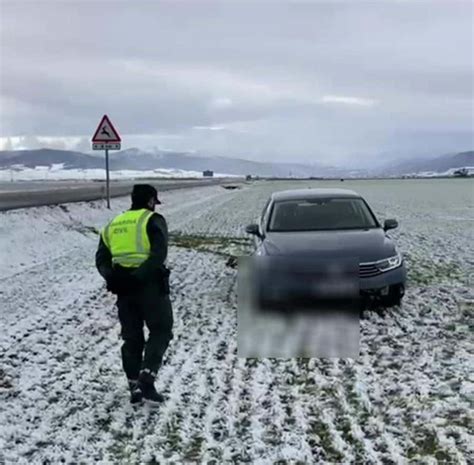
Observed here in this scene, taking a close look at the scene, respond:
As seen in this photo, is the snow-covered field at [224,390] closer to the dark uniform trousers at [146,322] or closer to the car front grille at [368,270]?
the dark uniform trousers at [146,322]

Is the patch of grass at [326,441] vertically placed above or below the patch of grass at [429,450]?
below

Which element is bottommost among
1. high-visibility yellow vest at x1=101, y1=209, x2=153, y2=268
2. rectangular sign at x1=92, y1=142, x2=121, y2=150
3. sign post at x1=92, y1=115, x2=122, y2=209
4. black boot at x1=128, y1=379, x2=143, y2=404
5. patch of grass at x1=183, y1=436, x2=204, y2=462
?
patch of grass at x1=183, y1=436, x2=204, y2=462

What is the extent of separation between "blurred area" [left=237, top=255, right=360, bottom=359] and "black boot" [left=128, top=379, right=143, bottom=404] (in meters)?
1.49

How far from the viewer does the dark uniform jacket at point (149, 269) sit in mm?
4945

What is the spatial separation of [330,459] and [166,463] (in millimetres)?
1096

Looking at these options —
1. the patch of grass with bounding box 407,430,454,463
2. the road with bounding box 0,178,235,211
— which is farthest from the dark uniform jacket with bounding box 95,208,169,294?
the road with bounding box 0,178,235,211

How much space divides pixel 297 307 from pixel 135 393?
2792 mm

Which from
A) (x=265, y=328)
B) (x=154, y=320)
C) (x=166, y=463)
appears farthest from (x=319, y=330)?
(x=166, y=463)

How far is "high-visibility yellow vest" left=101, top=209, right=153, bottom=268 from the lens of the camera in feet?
16.2

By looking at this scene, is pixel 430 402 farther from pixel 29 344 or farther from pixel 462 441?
pixel 29 344

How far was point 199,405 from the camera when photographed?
5.29 metres

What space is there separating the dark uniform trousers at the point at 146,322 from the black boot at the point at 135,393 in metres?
0.05

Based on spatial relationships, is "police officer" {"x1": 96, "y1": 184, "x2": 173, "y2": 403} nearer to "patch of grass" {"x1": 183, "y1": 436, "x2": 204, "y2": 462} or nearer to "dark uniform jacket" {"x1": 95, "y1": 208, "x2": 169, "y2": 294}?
"dark uniform jacket" {"x1": 95, "y1": 208, "x2": 169, "y2": 294}

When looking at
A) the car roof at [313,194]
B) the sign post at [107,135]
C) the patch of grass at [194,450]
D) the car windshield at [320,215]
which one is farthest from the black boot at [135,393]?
the sign post at [107,135]
